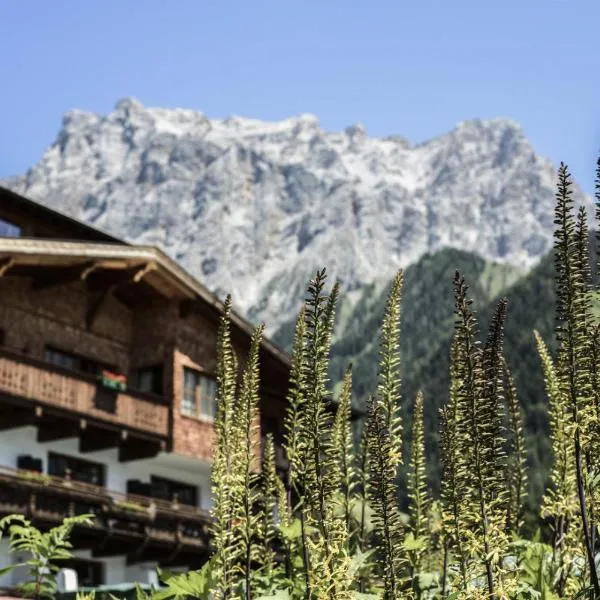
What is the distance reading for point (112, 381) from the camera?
3594cm

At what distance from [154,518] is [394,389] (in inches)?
1256

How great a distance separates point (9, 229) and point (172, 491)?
37.4 ft

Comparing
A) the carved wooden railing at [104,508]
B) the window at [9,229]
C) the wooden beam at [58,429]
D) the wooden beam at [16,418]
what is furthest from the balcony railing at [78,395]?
the window at [9,229]

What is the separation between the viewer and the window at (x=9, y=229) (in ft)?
124

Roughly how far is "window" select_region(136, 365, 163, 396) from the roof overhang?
8.52 ft

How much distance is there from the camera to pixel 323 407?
20.6 ft

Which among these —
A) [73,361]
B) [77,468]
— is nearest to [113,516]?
[77,468]

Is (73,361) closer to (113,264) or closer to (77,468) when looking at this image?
(77,468)

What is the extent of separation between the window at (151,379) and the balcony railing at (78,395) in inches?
63.5

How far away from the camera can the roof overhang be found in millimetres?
33625

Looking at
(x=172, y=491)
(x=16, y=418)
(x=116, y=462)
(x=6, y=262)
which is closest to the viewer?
(x=6, y=262)

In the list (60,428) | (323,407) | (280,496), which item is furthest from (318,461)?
(60,428)

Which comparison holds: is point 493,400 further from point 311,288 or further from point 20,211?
point 20,211

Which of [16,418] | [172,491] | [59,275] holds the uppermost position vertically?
[59,275]
